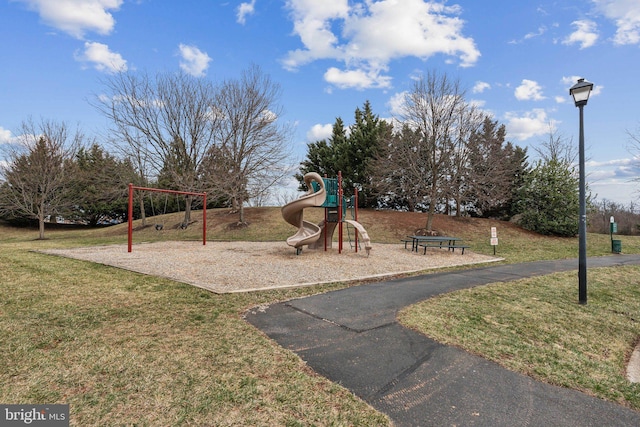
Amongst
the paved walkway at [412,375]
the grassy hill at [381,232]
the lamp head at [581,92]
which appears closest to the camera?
the paved walkway at [412,375]

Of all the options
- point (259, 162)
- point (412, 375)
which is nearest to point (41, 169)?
point (259, 162)

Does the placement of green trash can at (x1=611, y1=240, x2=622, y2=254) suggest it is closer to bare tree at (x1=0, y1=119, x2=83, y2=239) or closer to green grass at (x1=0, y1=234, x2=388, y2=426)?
green grass at (x1=0, y1=234, x2=388, y2=426)

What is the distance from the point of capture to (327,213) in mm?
11859

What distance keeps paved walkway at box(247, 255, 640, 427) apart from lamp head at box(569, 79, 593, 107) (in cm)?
478

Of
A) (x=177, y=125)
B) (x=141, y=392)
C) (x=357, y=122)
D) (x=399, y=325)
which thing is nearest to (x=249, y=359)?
(x=141, y=392)

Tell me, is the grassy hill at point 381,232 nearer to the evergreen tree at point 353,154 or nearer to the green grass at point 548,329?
the evergreen tree at point 353,154

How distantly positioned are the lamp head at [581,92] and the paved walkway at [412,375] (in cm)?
478

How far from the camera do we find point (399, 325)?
4012 millimetres

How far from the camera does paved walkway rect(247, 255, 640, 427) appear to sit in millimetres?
2244

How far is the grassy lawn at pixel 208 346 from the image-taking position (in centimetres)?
221

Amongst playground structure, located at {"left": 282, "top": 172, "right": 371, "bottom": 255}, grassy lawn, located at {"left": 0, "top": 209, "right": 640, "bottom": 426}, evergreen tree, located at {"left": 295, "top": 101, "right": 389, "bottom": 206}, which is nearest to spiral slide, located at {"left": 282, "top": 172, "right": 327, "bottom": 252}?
playground structure, located at {"left": 282, "top": 172, "right": 371, "bottom": 255}

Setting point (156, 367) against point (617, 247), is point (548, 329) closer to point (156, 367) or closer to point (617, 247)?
point (156, 367)

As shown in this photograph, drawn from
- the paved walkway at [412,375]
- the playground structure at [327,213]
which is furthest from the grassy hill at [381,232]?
the paved walkway at [412,375]

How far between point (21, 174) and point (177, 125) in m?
10.8
